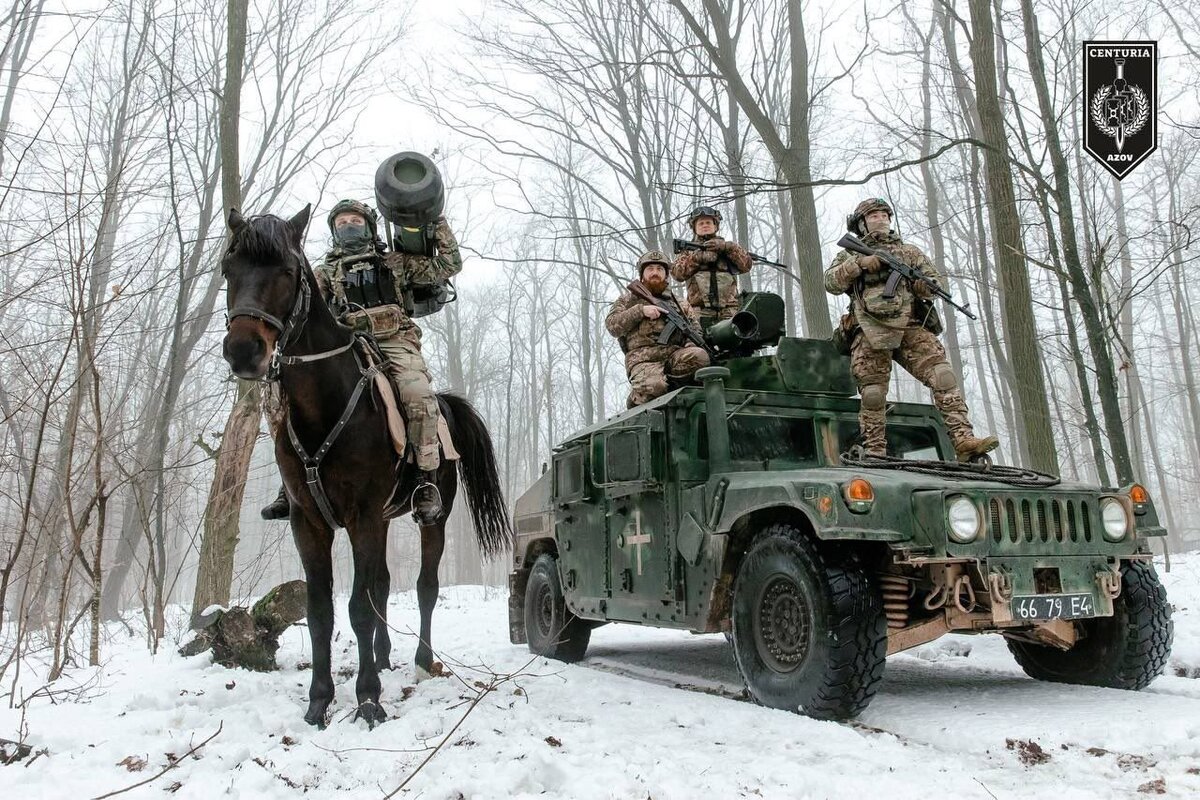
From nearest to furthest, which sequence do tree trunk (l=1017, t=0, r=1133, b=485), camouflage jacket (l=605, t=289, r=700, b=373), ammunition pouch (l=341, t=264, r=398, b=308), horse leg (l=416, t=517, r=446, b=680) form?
ammunition pouch (l=341, t=264, r=398, b=308) → horse leg (l=416, t=517, r=446, b=680) → tree trunk (l=1017, t=0, r=1133, b=485) → camouflage jacket (l=605, t=289, r=700, b=373)

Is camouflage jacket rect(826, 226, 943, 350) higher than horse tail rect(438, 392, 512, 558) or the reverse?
higher

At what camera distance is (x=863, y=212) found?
22.2 feet

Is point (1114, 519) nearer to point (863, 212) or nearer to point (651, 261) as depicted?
point (863, 212)

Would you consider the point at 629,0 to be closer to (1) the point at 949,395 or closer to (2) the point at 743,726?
(1) the point at 949,395

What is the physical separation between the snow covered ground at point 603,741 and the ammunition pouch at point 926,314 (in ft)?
8.11

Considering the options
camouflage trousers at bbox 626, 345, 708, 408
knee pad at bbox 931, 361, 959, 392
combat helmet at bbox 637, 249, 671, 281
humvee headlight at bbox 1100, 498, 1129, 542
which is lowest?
humvee headlight at bbox 1100, 498, 1129, 542

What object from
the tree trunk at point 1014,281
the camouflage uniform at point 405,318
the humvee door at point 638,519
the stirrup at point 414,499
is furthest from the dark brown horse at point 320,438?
the tree trunk at point 1014,281

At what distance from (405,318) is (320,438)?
4.14ft

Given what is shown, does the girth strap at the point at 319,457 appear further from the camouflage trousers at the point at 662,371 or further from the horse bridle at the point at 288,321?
the camouflage trousers at the point at 662,371

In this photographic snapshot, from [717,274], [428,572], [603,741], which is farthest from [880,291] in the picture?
[603,741]

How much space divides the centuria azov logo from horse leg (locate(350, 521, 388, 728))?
7.29m

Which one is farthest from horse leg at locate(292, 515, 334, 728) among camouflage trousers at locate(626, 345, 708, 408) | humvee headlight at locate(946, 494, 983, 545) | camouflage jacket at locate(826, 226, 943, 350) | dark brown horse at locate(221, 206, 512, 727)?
camouflage jacket at locate(826, 226, 943, 350)

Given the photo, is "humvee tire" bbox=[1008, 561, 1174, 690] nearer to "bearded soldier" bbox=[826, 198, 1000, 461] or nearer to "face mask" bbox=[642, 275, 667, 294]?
"bearded soldier" bbox=[826, 198, 1000, 461]

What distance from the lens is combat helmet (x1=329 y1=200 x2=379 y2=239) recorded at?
5621mm
